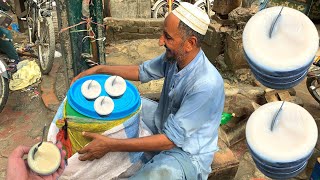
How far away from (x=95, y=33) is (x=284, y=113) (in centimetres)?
187

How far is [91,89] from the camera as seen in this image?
2.54 meters

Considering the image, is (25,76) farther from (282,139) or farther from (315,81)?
(315,81)

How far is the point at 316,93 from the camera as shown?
5.12 meters

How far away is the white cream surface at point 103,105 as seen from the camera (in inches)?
93.2

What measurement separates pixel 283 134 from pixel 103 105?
1.21 meters

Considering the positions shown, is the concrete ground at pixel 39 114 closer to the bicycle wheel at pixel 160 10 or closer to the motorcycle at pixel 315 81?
the motorcycle at pixel 315 81

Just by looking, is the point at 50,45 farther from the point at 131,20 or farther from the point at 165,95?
the point at 165,95

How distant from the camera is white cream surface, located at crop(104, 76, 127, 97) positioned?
2547 millimetres

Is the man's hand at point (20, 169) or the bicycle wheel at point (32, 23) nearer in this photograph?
the man's hand at point (20, 169)

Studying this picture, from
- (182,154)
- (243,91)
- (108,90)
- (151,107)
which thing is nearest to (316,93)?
(243,91)

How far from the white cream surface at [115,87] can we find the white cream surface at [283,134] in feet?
2.99

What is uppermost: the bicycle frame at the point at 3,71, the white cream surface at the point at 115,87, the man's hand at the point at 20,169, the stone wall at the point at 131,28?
the white cream surface at the point at 115,87

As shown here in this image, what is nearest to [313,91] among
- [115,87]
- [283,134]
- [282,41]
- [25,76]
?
[283,134]

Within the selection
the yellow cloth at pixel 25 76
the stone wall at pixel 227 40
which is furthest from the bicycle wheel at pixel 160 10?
the yellow cloth at pixel 25 76
